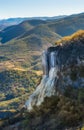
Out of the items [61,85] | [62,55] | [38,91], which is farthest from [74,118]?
[38,91]

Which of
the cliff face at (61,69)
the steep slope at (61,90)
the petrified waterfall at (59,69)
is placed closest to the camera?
the steep slope at (61,90)

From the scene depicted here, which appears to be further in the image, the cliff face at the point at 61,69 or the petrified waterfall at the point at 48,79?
the petrified waterfall at the point at 48,79

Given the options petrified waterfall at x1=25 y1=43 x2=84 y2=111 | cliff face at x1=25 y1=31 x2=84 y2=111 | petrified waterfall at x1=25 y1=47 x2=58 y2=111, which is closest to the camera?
cliff face at x1=25 y1=31 x2=84 y2=111

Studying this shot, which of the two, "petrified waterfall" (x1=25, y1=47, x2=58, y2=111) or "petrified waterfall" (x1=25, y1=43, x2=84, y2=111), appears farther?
"petrified waterfall" (x1=25, y1=47, x2=58, y2=111)

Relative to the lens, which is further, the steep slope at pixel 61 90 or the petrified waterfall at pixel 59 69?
the petrified waterfall at pixel 59 69

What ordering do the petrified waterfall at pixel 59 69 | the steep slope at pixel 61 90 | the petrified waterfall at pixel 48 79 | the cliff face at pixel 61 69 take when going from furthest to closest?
the petrified waterfall at pixel 48 79 < the petrified waterfall at pixel 59 69 < the cliff face at pixel 61 69 < the steep slope at pixel 61 90

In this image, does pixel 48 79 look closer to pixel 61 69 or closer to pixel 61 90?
pixel 61 69

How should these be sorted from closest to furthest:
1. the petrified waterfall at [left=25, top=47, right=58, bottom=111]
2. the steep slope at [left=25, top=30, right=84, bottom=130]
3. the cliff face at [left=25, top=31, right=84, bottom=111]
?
the steep slope at [left=25, top=30, right=84, bottom=130], the cliff face at [left=25, top=31, right=84, bottom=111], the petrified waterfall at [left=25, top=47, right=58, bottom=111]

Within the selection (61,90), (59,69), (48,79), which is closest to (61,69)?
(59,69)

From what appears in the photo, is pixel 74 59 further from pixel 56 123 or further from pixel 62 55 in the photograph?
pixel 56 123
